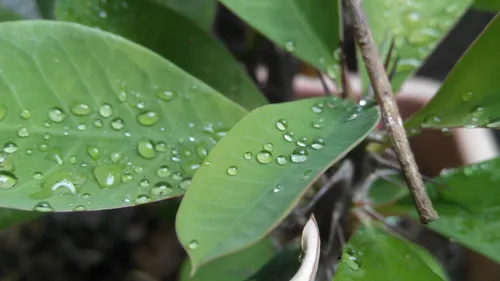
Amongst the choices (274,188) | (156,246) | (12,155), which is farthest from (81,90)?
(156,246)

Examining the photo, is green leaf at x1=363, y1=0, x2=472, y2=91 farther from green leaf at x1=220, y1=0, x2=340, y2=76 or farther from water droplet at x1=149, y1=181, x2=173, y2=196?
water droplet at x1=149, y1=181, x2=173, y2=196

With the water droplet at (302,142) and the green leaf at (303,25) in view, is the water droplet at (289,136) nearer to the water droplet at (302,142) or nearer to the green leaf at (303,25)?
the water droplet at (302,142)

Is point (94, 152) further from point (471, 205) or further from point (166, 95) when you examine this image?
point (471, 205)

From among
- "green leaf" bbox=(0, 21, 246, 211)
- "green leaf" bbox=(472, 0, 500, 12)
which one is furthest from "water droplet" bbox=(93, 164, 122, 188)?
"green leaf" bbox=(472, 0, 500, 12)

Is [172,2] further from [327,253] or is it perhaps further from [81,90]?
[327,253]

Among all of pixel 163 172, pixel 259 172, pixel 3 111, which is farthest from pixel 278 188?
pixel 3 111

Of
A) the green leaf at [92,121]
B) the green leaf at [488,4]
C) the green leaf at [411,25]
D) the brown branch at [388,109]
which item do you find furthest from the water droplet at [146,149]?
the green leaf at [488,4]

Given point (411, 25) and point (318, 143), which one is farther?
point (411, 25)
